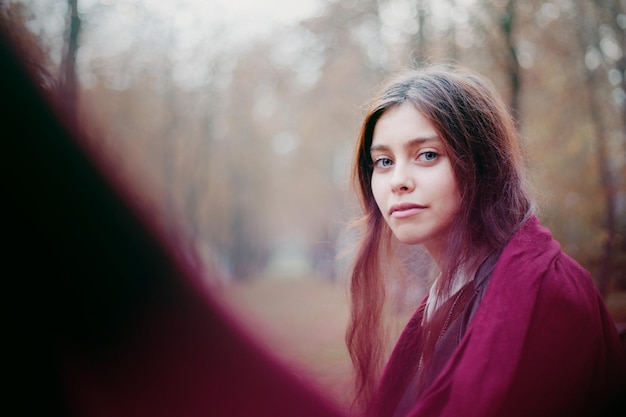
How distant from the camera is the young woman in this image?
118 cm

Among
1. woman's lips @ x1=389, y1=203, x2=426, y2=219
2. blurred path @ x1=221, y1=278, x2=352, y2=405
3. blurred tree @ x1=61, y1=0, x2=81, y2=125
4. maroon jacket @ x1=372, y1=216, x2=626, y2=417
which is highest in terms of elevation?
blurred tree @ x1=61, y1=0, x2=81, y2=125

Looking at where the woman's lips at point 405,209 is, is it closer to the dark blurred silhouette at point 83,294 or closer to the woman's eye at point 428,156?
the woman's eye at point 428,156

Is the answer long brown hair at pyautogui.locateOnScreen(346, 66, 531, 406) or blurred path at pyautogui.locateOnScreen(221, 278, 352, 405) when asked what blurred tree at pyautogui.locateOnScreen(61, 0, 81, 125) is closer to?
blurred path at pyautogui.locateOnScreen(221, 278, 352, 405)

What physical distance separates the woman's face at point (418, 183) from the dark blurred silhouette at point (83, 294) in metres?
0.68

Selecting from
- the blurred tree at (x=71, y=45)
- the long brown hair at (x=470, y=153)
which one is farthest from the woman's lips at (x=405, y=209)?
the blurred tree at (x=71, y=45)

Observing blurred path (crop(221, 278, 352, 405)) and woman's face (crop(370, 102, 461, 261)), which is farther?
blurred path (crop(221, 278, 352, 405))

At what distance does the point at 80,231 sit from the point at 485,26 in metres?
9.65

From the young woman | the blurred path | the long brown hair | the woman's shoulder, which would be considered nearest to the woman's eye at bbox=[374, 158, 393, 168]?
the young woman

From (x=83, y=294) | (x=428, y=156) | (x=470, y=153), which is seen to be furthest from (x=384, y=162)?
(x=83, y=294)

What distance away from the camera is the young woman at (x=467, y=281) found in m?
1.18

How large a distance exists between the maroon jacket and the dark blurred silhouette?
0.62m

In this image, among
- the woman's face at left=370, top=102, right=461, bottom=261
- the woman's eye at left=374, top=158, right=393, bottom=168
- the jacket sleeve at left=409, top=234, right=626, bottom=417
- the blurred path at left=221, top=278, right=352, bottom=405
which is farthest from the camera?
the blurred path at left=221, top=278, right=352, bottom=405

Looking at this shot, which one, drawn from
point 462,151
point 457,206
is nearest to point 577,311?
point 457,206

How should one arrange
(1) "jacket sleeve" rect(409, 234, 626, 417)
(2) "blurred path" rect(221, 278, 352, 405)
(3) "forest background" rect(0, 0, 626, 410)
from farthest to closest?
(3) "forest background" rect(0, 0, 626, 410)
(2) "blurred path" rect(221, 278, 352, 405)
(1) "jacket sleeve" rect(409, 234, 626, 417)
